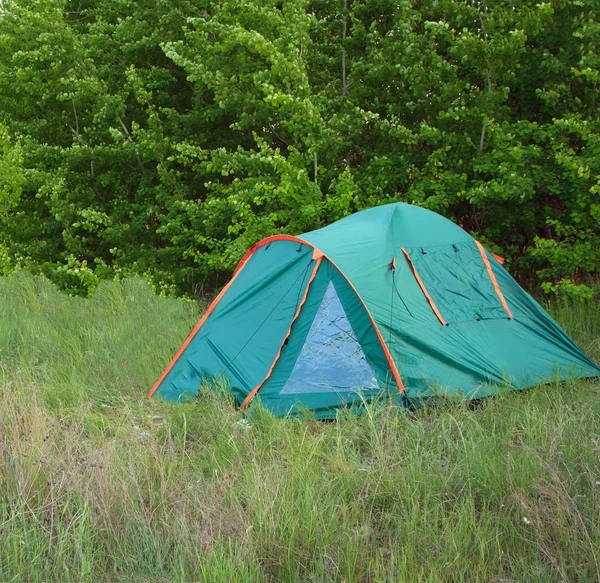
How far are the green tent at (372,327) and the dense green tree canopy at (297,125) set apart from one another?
6.57 ft

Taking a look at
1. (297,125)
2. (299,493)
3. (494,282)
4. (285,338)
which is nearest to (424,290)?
→ (494,282)

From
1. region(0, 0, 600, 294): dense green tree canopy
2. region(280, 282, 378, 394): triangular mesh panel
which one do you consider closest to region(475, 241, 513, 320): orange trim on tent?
region(280, 282, 378, 394): triangular mesh panel

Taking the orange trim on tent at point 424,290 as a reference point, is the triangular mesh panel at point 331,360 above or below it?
below

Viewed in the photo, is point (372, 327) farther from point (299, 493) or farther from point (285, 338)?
point (299, 493)

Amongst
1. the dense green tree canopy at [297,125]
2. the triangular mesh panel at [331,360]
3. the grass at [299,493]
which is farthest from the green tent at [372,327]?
the dense green tree canopy at [297,125]

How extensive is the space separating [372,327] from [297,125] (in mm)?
4004

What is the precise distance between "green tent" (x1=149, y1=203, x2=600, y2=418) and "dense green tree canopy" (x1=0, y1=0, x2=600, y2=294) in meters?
2.00

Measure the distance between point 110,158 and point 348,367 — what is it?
7.42 metres

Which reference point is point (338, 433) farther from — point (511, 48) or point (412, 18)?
point (412, 18)

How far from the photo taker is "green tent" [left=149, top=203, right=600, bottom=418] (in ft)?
15.6

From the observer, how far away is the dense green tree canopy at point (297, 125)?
24.5ft

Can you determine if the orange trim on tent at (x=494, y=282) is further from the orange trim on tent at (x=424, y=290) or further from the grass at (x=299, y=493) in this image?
the grass at (x=299, y=493)

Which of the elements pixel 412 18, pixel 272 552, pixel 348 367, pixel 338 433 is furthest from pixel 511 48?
pixel 272 552

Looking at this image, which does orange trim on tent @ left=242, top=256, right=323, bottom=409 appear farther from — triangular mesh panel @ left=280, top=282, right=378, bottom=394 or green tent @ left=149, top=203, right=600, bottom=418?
triangular mesh panel @ left=280, top=282, right=378, bottom=394
